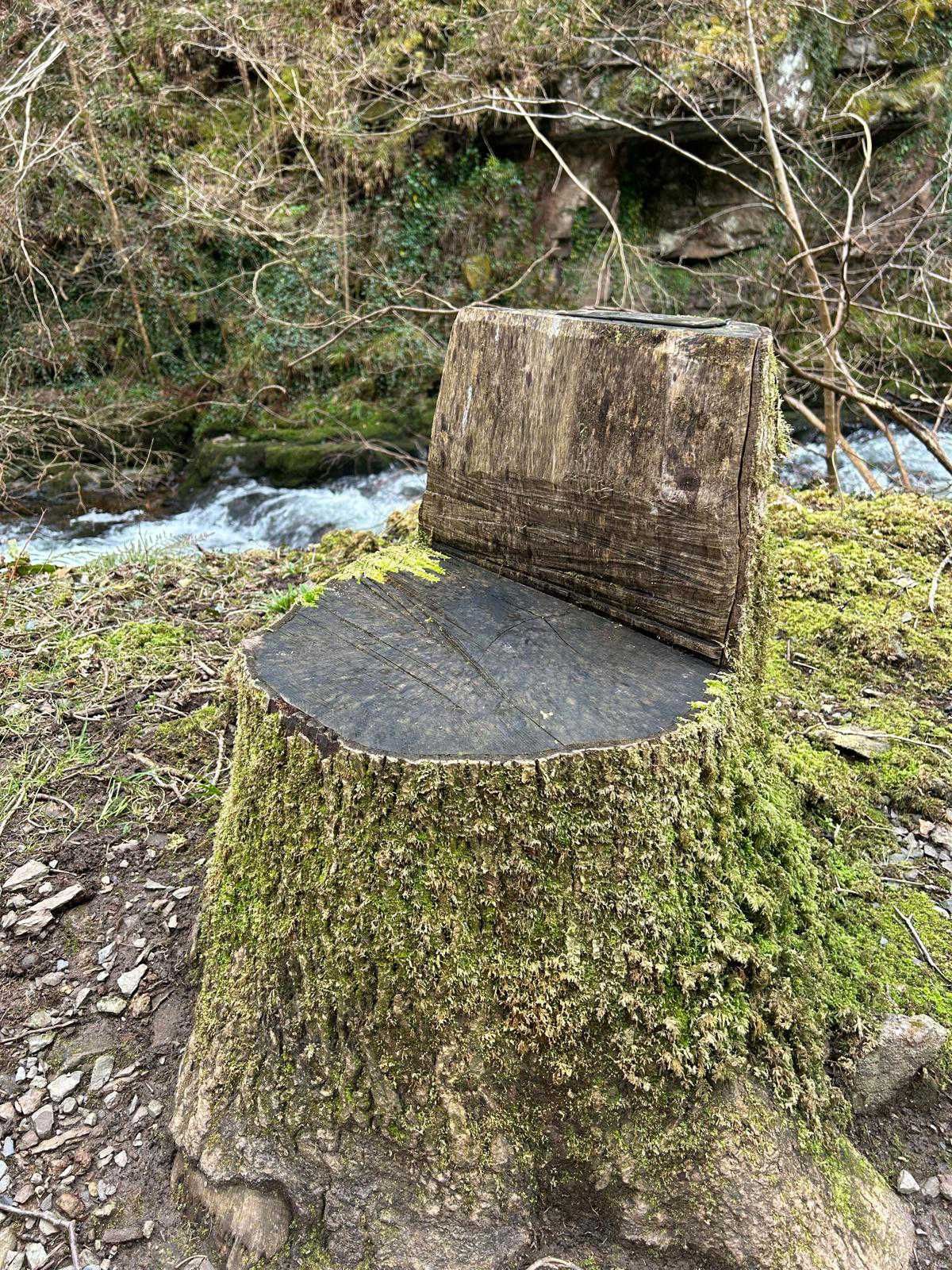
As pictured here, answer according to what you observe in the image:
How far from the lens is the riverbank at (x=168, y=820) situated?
174 centimetres

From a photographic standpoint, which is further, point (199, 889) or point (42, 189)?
point (42, 189)

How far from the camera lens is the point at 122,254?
886 cm

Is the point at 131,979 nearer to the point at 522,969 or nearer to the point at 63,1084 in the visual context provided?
the point at 63,1084

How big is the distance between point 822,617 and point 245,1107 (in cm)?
287

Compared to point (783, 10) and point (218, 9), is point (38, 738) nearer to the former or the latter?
point (783, 10)

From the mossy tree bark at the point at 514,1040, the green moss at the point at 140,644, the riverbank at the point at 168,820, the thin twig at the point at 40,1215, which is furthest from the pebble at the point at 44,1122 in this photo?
the green moss at the point at 140,644

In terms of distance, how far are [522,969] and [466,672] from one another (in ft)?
1.86

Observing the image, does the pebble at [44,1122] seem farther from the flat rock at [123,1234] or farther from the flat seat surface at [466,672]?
the flat seat surface at [466,672]

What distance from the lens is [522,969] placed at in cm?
152

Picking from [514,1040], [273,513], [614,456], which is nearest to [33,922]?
[514,1040]

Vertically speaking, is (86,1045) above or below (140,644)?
below

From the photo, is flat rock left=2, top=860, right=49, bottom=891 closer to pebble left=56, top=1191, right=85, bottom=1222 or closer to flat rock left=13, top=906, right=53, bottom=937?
flat rock left=13, top=906, right=53, bottom=937

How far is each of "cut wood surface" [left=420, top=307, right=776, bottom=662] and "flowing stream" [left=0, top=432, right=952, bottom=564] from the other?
5264 mm

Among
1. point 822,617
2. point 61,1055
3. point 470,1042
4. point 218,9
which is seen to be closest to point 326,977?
point 470,1042
